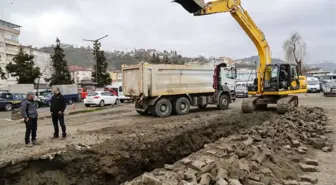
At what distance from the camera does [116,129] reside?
434 inches

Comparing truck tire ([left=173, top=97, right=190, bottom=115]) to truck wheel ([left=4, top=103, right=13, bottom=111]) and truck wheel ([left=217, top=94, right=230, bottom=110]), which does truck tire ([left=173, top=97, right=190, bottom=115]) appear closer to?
truck wheel ([left=217, top=94, right=230, bottom=110])

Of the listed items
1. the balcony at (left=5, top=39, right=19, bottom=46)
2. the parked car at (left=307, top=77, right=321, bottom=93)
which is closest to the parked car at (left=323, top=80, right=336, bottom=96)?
the parked car at (left=307, top=77, right=321, bottom=93)

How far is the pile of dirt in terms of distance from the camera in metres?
4.57

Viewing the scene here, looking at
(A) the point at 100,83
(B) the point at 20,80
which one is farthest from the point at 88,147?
(A) the point at 100,83

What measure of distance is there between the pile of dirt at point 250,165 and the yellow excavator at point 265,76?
6875 mm

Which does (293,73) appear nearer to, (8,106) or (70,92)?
(8,106)

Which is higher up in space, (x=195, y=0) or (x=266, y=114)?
(x=195, y=0)

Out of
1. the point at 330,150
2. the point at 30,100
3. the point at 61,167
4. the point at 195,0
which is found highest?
the point at 195,0

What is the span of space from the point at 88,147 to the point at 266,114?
9614mm

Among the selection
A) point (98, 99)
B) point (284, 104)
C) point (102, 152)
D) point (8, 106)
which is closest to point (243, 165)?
point (102, 152)

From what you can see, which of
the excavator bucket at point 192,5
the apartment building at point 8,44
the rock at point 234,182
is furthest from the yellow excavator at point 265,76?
the apartment building at point 8,44

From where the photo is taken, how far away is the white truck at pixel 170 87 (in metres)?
14.2

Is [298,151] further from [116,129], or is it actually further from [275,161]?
[116,129]

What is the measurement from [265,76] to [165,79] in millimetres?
5048
